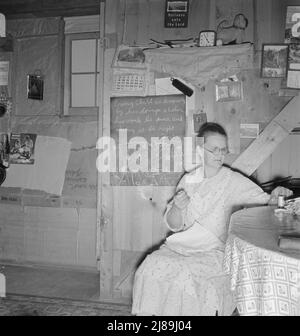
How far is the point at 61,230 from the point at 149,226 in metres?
1.36

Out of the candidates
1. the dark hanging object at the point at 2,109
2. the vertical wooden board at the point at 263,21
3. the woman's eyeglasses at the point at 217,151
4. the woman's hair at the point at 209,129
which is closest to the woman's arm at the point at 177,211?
the woman's eyeglasses at the point at 217,151

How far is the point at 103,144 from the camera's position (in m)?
3.28

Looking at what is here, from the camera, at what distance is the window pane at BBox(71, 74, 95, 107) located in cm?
411

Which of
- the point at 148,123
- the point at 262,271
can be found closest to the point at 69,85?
the point at 148,123

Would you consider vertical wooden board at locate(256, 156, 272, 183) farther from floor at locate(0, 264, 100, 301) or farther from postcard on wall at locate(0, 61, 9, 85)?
postcard on wall at locate(0, 61, 9, 85)

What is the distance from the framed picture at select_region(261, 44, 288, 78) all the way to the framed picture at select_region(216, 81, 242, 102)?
20cm

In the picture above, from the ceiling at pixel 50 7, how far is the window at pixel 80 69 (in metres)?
0.18

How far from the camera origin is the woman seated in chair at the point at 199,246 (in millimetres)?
2263

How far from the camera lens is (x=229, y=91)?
3.04m

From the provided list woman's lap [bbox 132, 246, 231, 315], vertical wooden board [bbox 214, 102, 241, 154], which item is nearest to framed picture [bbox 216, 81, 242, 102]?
vertical wooden board [bbox 214, 102, 241, 154]

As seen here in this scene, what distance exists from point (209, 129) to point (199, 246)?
82 cm

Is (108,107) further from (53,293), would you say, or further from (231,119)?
(53,293)

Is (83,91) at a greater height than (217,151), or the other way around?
(83,91)
